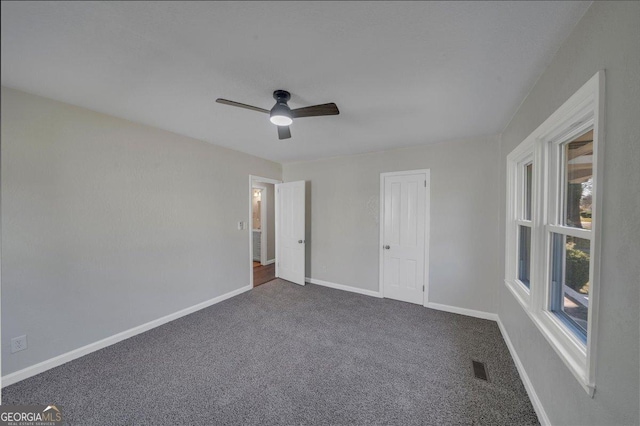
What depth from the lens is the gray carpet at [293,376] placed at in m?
1.63

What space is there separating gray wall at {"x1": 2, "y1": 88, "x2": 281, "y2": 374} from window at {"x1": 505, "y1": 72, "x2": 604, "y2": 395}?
8.78 feet

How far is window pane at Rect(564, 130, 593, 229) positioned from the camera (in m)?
1.32

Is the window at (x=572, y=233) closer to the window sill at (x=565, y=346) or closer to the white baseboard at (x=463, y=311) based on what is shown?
the window sill at (x=565, y=346)

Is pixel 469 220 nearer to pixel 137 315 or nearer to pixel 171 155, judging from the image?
pixel 171 155

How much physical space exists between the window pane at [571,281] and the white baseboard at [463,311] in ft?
5.01

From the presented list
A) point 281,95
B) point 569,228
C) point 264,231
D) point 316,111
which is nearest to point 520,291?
point 569,228

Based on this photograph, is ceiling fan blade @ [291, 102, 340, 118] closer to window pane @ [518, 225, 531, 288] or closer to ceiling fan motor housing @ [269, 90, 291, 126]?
ceiling fan motor housing @ [269, 90, 291, 126]

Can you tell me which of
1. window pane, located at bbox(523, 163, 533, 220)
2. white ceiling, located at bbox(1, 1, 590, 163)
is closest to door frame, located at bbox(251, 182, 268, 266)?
white ceiling, located at bbox(1, 1, 590, 163)

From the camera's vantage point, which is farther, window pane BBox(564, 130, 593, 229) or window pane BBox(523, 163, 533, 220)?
window pane BBox(523, 163, 533, 220)

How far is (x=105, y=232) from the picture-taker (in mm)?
2348

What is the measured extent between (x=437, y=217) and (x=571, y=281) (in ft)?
5.83

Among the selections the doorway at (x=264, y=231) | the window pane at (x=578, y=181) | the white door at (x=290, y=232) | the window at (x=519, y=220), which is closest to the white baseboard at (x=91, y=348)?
the white door at (x=290, y=232)

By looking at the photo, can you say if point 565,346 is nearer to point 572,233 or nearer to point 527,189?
point 572,233

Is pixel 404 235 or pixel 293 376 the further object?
pixel 404 235
